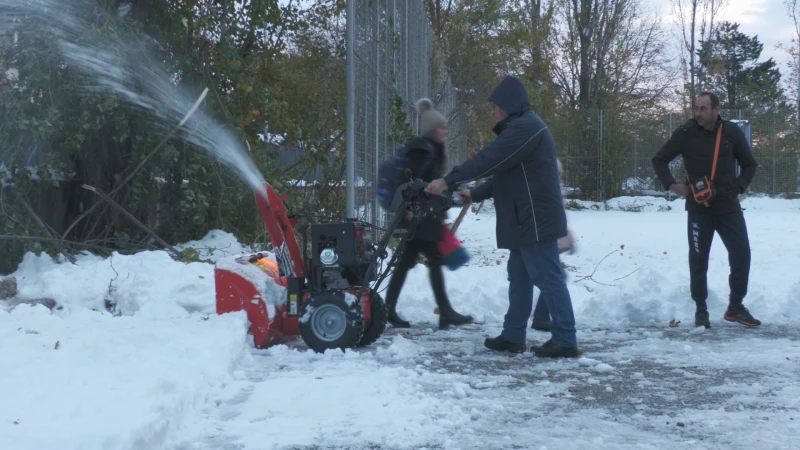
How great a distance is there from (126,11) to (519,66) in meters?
18.0

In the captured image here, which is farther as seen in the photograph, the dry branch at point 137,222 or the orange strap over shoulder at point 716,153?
the dry branch at point 137,222

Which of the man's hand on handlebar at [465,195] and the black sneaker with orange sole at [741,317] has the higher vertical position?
the man's hand on handlebar at [465,195]

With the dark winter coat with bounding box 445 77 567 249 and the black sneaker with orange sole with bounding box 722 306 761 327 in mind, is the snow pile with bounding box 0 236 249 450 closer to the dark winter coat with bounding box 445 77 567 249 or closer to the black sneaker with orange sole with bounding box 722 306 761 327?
the dark winter coat with bounding box 445 77 567 249

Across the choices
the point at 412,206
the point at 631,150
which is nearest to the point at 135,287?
the point at 412,206

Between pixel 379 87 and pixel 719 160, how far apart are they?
15.7ft

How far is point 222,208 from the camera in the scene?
975 centimetres

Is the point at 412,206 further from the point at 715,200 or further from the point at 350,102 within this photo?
the point at 350,102

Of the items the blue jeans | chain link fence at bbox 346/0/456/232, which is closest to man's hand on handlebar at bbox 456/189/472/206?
the blue jeans

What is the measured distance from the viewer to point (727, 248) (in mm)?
6578

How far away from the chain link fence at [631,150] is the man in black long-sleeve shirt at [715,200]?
67.5ft

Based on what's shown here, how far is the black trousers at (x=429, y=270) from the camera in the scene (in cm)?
664

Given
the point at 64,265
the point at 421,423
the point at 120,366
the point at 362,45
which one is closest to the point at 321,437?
the point at 421,423

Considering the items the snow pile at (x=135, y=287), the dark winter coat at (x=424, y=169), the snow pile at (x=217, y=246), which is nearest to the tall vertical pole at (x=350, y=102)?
the snow pile at (x=217, y=246)

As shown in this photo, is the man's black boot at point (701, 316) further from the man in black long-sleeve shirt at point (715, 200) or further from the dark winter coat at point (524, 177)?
the dark winter coat at point (524, 177)
